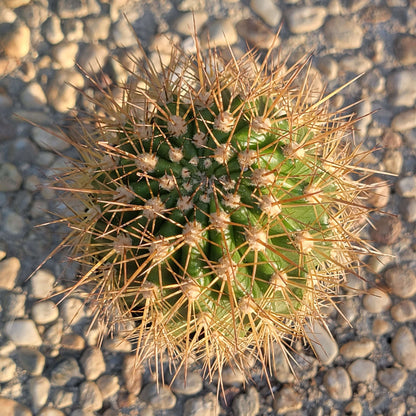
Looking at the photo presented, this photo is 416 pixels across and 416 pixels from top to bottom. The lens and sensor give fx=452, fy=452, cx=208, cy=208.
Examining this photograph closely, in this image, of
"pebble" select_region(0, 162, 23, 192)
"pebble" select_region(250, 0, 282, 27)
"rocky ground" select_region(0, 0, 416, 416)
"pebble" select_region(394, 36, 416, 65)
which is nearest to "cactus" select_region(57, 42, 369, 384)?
"rocky ground" select_region(0, 0, 416, 416)

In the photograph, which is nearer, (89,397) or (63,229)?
(89,397)

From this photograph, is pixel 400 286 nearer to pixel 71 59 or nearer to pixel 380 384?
pixel 380 384

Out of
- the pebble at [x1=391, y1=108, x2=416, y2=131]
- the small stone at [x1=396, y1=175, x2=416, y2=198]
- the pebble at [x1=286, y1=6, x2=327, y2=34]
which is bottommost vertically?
the small stone at [x1=396, y1=175, x2=416, y2=198]

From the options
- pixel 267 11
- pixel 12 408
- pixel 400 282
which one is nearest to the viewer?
pixel 12 408

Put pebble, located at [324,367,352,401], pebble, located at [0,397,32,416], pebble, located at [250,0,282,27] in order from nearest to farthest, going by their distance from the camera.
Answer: pebble, located at [0,397,32,416], pebble, located at [324,367,352,401], pebble, located at [250,0,282,27]

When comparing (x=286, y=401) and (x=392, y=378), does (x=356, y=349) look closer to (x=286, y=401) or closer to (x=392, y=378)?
(x=392, y=378)

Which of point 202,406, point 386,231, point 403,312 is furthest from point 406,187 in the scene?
point 202,406

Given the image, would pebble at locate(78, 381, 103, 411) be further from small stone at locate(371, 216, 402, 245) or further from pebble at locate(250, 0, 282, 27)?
pebble at locate(250, 0, 282, 27)

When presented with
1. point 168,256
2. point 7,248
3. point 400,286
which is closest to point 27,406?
point 7,248
